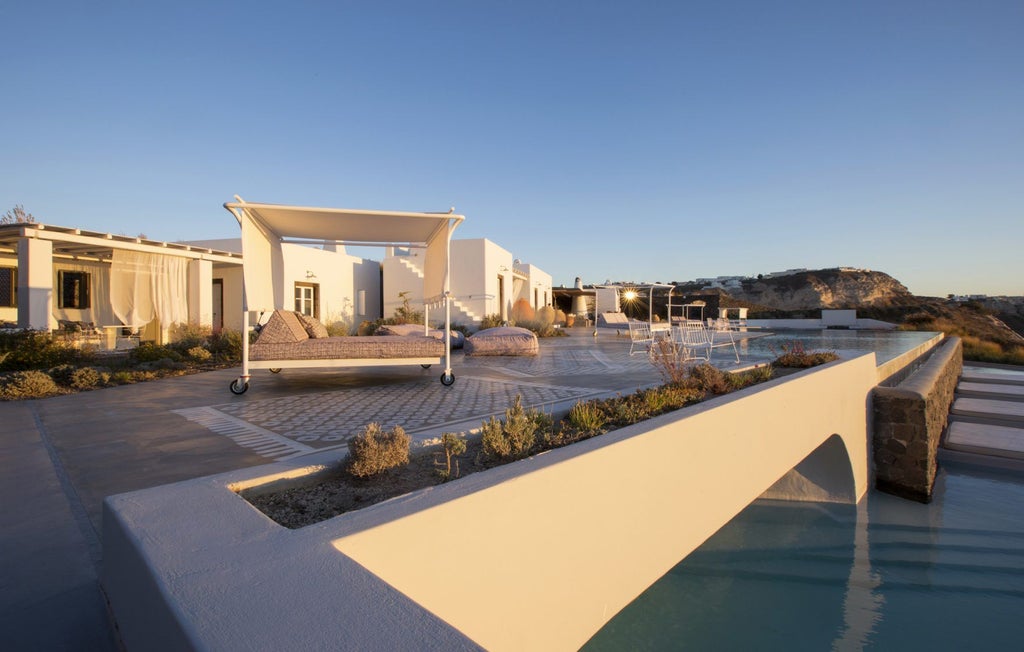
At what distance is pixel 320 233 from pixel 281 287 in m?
0.93

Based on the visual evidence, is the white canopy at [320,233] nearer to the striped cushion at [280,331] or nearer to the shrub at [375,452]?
the striped cushion at [280,331]

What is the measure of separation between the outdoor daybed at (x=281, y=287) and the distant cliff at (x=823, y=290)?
42.9m

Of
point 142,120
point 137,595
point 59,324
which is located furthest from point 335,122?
point 137,595

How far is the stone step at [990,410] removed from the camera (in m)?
10.2

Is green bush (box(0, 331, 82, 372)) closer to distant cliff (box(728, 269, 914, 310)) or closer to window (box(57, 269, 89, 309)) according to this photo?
window (box(57, 269, 89, 309))

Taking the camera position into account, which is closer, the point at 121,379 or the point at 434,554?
the point at 434,554

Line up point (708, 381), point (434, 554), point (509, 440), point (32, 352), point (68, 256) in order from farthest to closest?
point (68, 256) → point (32, 352) → point (708, 381) → point (509, 440) → point (434, 554)

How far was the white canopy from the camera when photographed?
18.7 ft

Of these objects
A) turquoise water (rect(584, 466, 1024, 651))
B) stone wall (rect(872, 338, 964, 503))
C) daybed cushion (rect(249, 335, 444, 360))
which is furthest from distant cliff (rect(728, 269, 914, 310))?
daybed cushion (rect(249, 335, 444, 360))

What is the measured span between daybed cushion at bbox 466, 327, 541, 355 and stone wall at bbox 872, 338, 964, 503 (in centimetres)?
593

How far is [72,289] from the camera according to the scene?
524 inches

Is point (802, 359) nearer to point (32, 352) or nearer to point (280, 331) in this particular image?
point (280, 331)

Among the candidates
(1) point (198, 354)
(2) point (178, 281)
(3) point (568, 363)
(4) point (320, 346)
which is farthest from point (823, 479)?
(2) point (178, 281)

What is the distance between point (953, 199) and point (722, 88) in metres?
13.6
